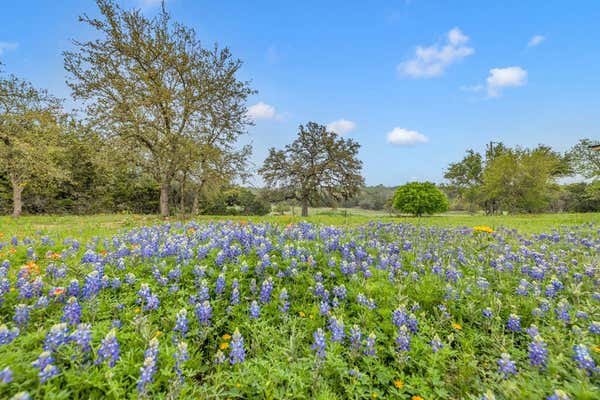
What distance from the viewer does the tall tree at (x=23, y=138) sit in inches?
613

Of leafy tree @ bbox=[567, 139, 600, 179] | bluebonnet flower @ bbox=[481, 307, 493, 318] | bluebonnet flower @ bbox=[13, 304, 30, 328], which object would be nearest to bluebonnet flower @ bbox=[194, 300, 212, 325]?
bluebonnet flower @ bbox=[13, 304, 30, 328]

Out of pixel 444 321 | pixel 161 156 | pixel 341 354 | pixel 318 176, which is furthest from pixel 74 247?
pixel 318 176

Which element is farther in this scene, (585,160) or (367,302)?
(585,160)

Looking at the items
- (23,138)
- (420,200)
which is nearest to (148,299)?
(23,138)

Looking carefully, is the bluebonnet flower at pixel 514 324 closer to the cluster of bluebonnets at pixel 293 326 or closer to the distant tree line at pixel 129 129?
the cluster of bluebonnets at pixel 293 326

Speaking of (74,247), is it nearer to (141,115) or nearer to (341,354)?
(341,354)

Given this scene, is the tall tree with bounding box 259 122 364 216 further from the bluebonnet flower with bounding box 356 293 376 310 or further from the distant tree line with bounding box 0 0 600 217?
the bluebonnet flower with bounding box 356 293 376 310

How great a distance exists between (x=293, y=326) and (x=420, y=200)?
38737mm

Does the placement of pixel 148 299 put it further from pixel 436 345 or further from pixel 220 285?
pixel 436 345

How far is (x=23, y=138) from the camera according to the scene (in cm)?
1602

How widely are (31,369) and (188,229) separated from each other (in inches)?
221

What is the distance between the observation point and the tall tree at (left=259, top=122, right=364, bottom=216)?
110 feet

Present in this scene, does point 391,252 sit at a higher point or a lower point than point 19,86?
lower

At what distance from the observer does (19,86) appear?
58.2 ft
